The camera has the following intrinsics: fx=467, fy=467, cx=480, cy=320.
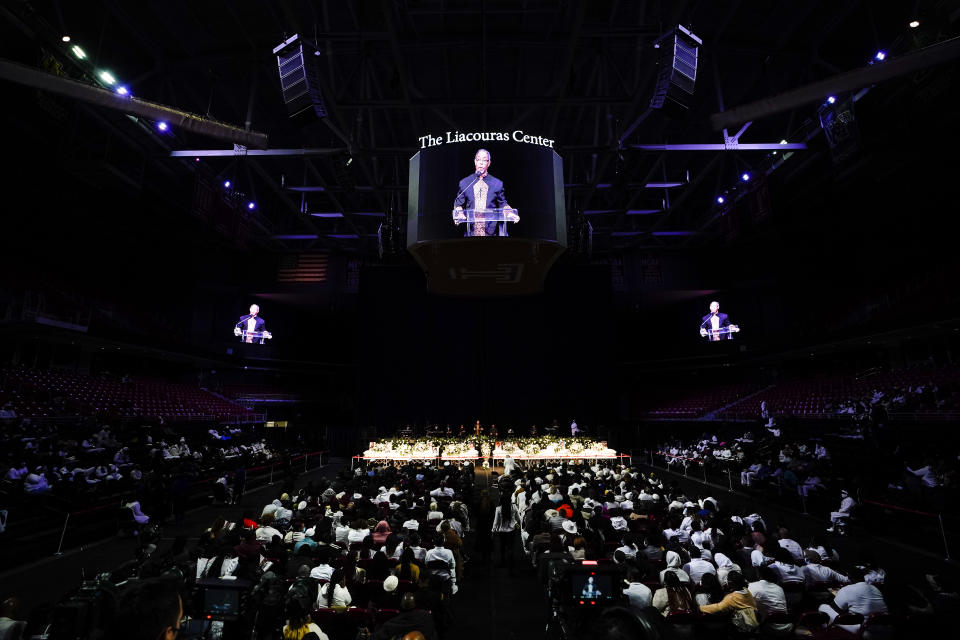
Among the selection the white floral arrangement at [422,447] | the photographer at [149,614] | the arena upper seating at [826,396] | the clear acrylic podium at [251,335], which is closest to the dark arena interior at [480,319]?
the photographer at [149,614]

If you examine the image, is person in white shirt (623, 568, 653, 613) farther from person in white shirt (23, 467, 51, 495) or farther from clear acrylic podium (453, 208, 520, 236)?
person in white shirt (23, 467, 51, 495)

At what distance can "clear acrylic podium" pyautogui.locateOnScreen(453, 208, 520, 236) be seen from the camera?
1166cm

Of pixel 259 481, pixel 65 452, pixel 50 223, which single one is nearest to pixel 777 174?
pixel 259 481

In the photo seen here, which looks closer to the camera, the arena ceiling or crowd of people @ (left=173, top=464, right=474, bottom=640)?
crowd of people @ (left=173, top=464, right=474, bottom=640)

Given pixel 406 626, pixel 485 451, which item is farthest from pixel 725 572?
pixel 485 451

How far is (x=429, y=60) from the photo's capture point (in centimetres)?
1514

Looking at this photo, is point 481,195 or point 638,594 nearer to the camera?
point 638,594

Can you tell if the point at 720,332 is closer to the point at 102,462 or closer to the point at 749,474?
the point at 749,474

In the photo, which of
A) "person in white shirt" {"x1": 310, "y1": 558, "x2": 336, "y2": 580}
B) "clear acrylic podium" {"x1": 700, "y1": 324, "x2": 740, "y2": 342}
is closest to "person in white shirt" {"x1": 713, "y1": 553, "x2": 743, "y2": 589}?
"person in white shirt" {"x1": 310, "y1": 558, "x2": 336, "y2": 580}

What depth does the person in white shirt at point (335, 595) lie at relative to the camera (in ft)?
16.3

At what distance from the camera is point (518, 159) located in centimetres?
1204

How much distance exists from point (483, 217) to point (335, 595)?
8.81 metres

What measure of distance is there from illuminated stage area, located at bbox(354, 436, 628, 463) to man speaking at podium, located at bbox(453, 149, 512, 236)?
40.2 feet

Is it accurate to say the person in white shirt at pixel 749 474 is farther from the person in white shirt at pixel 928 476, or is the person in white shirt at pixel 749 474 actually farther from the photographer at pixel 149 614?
the photographer at pixel 149 614
